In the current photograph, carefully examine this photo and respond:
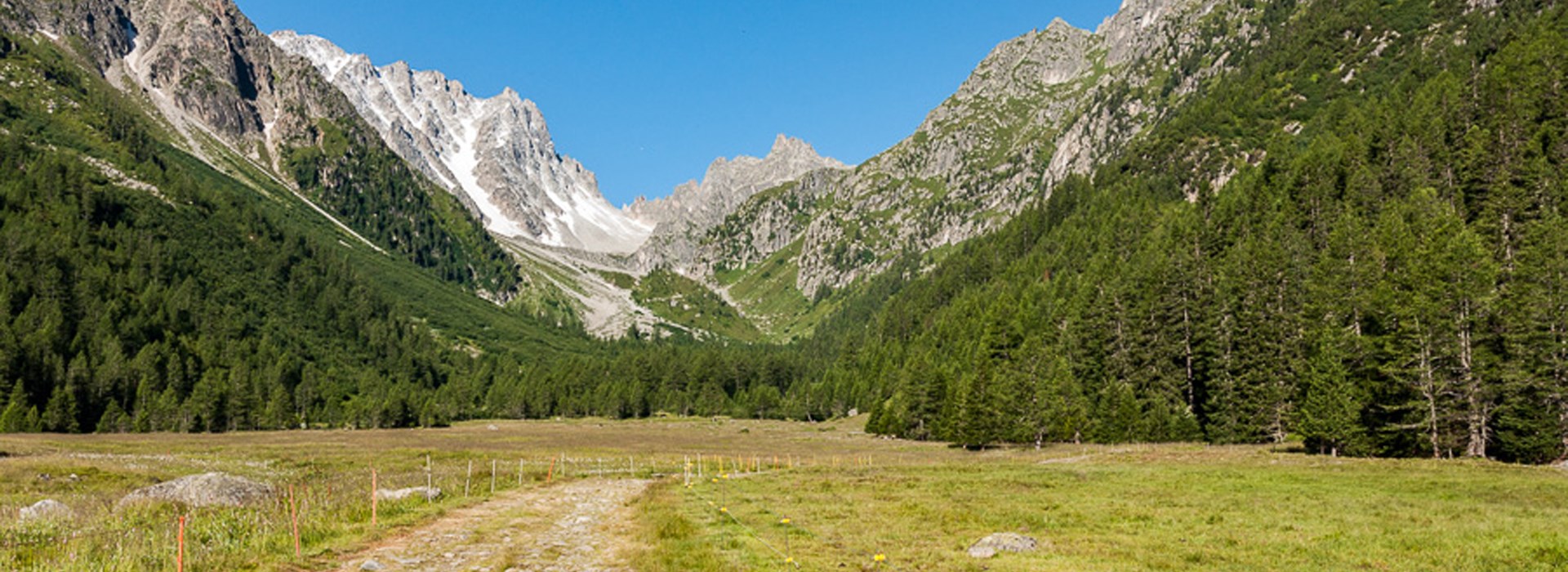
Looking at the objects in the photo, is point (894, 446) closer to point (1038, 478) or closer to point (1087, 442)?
point (1087, 442)

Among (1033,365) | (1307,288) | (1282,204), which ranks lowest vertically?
(1033,365)

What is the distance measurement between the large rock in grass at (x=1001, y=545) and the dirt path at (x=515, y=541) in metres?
10.6

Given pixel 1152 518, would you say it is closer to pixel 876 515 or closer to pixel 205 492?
pixel 876 515

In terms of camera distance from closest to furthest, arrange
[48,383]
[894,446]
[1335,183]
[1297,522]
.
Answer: [1297,522], [894,446], [1335,183], [48,383]

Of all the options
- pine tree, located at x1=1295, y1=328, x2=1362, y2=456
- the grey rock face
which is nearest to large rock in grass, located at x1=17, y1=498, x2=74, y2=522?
the grey rock face

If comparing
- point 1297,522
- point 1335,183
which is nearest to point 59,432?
point 1297,522

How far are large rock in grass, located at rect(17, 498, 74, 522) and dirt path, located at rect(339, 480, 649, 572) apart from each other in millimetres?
14386

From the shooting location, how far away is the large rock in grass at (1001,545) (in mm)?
23266

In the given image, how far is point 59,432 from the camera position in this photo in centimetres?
12925

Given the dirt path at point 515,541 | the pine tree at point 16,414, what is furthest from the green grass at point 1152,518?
the pine tree at point 16,414

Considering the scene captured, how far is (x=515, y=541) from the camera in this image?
24891 millimetres

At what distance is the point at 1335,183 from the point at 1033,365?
6141 cm

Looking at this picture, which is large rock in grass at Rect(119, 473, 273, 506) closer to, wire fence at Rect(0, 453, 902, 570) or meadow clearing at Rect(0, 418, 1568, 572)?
wire fence at Rect(0, 453, 902, 570)

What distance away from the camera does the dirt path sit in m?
20.5
